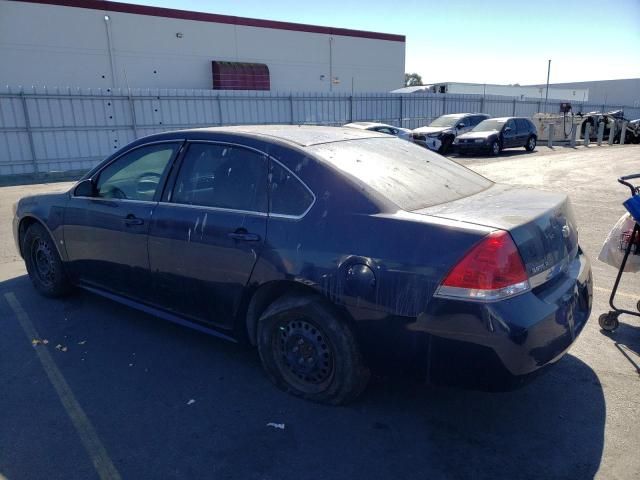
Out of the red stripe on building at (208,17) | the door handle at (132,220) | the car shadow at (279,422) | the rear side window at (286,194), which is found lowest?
the car shadow at (279,422)

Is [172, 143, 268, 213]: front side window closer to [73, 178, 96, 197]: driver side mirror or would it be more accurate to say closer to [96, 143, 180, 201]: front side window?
[96, 143, 180, 201]: front side window

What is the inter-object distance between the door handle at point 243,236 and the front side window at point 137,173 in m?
0.97

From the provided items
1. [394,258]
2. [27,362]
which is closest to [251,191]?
[394,258]

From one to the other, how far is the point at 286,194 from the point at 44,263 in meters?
3.16

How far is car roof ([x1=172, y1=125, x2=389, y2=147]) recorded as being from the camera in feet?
10.9

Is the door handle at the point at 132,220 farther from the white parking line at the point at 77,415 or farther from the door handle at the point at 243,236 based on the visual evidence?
the white parking line at the point at 77,415

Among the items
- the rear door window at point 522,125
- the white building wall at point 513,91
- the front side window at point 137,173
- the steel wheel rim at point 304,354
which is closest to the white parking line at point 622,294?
the steel wheel rim at point 304,354

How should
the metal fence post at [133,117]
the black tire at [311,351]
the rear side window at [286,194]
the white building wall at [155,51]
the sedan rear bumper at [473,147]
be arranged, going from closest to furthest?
the black tire at [311,351], the rear side window at [286,194], the metal fence post at [133,117], the sedan rear bumper at [473,147], the white building wall at [155,51]

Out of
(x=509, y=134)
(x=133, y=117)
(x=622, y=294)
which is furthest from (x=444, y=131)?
(x=622, y=294)

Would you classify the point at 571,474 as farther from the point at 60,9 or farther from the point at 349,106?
the point at 60,9

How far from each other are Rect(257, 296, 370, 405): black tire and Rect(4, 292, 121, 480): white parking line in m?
1.07

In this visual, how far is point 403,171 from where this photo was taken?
3.29 meters

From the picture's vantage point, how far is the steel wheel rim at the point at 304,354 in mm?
3014

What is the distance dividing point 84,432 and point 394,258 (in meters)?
2.02
